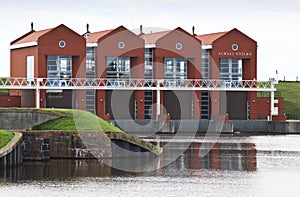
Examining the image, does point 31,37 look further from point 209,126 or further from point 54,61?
point 209,126

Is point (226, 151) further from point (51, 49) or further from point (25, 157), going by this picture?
point (51, 49)

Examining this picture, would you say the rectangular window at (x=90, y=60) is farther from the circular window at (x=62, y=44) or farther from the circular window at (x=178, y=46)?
the circular window at (x=178, y=46)

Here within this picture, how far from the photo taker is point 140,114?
110 meters

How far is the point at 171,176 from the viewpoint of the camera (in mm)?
60250

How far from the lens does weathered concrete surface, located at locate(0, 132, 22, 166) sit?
198 feet

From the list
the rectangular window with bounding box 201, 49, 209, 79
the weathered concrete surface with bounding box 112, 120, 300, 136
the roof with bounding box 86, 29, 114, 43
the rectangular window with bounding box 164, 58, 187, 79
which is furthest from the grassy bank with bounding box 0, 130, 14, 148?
the rectangular window with bounding box 201, 49, 209, 79

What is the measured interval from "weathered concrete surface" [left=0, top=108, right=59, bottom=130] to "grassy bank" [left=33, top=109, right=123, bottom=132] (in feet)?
1.63

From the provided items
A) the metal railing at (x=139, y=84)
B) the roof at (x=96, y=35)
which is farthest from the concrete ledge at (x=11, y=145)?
the roof at (x=96, y=35)

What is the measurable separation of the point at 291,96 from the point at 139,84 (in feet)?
143

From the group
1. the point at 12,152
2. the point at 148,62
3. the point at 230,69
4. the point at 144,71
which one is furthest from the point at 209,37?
the point at 12,152

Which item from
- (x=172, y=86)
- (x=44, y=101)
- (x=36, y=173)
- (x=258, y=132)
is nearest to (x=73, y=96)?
(x=44, y=101)

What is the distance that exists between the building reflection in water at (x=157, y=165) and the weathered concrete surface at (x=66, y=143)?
112 cm

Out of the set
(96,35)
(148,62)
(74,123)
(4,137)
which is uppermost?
(96,35)

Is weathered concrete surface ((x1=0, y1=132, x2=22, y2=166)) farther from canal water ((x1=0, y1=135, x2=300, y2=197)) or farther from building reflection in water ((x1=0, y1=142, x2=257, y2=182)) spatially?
canal water ((x1=0, y1=135, x2=300, y2=197))
